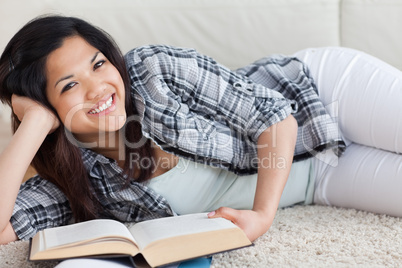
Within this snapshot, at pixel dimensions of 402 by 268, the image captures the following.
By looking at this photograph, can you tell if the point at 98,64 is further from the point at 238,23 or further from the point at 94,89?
the point at 238,23

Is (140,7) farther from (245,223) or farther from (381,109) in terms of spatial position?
(245,223)

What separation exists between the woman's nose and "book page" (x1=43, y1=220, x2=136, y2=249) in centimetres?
28

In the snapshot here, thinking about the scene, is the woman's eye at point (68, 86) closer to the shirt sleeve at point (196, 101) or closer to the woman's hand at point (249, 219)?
the shirt sleeve at point (196, 101)

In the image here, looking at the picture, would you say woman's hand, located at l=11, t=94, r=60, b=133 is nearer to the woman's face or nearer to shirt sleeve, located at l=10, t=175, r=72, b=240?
the woman's face

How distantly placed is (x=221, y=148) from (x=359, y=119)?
0.37m

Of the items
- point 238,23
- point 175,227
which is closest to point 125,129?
point 175,227

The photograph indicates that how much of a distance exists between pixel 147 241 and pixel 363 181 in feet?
2.12

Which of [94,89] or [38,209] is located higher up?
[94,89]

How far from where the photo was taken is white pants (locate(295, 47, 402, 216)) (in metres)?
1.25

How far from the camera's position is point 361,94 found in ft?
4.33

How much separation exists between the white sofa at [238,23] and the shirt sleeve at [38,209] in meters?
0.59

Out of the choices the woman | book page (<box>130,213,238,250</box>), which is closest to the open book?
book page (<box>130,213,238,250</box>)

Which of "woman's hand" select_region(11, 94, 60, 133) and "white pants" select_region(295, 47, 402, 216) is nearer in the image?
"woman's hand" select_region(11, 94, 60, 133)

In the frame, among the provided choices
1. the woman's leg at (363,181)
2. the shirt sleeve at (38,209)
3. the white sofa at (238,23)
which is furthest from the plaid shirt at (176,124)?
the white sofa at (238,23)
